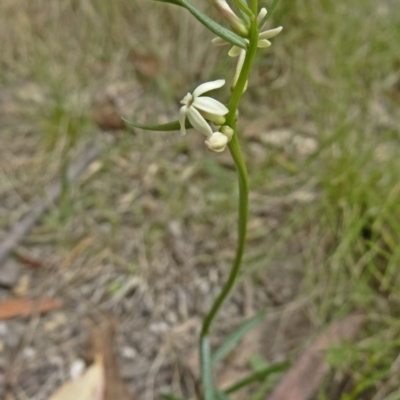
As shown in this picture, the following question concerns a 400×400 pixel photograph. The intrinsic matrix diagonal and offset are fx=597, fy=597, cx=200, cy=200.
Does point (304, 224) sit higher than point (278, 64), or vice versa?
point (278, 64)

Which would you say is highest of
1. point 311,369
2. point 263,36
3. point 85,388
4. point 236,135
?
point 263,36

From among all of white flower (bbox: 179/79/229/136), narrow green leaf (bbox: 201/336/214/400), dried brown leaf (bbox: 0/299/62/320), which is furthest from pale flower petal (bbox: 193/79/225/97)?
dried brown leaf (bbox: 0/299/62/320)

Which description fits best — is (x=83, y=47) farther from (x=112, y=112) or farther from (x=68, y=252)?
(x=68, y=252)

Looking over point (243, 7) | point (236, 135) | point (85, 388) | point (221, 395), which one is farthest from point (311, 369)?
point (243, 7)

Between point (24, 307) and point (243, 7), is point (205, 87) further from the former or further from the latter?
point (24, 307)

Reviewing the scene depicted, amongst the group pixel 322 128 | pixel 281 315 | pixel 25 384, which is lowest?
pixel 25 384

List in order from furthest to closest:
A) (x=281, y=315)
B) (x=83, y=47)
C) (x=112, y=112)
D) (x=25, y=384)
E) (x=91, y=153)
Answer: (x=83, y=47) → (x=112, y=112) → (x=91, y=153) → (x=281, y=315) → (x=25, y=384)

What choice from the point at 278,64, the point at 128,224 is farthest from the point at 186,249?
the point at 278,64

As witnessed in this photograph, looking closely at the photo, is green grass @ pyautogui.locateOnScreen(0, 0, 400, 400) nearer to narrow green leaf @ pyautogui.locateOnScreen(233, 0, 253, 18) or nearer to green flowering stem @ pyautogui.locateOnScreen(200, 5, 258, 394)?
green flowering stem @ pyautogui.locateOnScreen(200, 5, 258, 394)

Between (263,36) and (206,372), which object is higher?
(263,36)
